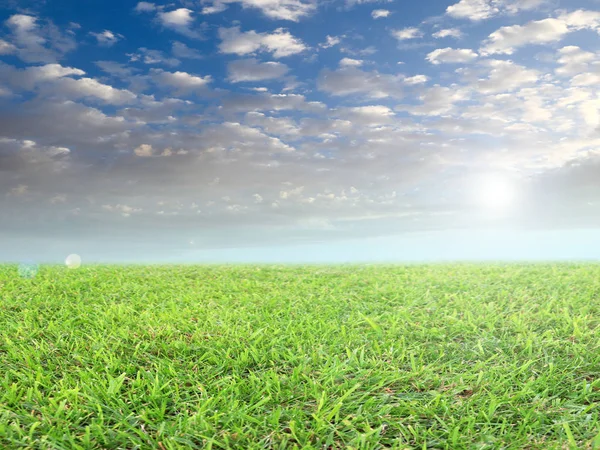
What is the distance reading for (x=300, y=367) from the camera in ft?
14.9

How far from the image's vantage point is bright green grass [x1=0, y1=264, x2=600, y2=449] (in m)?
3.67

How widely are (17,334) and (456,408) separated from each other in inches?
177

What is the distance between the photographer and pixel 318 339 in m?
5.35

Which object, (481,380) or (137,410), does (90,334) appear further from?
(481,380)

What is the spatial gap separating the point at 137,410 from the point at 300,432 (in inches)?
49.0

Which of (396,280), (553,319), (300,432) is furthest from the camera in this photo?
(396,280)

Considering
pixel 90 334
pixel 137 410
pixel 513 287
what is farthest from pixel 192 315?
pixel 513 287

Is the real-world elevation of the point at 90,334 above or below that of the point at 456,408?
above

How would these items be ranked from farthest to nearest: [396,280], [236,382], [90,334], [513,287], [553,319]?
[396,280], [513,287], [553,319], [90,334], [236,382]

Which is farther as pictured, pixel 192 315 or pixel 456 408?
pixel 192 315

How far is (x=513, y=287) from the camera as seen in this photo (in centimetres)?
791

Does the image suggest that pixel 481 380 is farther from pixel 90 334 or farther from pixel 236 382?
pixel 90 334

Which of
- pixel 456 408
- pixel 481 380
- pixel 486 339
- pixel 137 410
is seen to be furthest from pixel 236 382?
pixel 486 339

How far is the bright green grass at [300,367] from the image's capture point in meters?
3.67
